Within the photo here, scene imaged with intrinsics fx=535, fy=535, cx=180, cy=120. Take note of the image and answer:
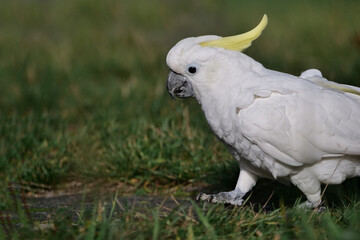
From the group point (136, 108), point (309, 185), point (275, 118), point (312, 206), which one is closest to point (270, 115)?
point (275, 118)

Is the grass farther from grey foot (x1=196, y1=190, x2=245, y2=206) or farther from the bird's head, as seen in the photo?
the bird's head

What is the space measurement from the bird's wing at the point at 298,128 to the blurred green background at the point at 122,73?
0.90 metres

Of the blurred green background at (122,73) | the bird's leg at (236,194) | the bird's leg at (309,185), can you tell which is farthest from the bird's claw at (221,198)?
the blurred green background at (122,73)

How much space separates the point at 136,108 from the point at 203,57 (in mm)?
1808

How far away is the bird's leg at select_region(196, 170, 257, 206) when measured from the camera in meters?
2.69

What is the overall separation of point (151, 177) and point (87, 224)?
54.4 inches

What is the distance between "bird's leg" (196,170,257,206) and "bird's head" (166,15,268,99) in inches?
21.5

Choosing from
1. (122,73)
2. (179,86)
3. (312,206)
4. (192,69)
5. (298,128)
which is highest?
(192,69)

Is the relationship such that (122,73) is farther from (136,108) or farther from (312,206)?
(312,206)

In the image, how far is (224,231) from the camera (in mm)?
2277

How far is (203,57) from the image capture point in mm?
2680

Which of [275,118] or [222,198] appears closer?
[275,118]

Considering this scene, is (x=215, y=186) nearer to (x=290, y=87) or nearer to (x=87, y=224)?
(x=290, y=87)

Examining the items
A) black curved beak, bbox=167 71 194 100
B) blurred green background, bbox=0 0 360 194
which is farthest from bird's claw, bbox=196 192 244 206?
blurred green background, bbox=0 0 360 194
